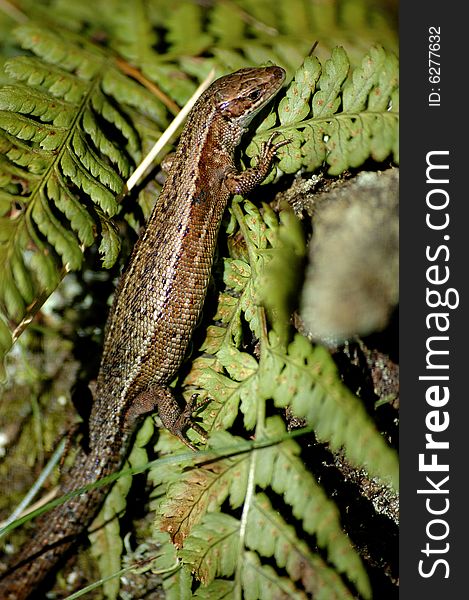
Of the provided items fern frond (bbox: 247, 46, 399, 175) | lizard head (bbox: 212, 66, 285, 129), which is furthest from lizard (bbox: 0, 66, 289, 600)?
fern frond (bbox: 247, 46, 399, 175)

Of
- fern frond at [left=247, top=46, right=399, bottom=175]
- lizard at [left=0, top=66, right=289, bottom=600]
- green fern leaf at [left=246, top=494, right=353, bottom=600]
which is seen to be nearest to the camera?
green fern leaf at [left=246, top=494, right=353, bottom=600]

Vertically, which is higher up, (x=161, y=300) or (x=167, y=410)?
(x=161, y=300)

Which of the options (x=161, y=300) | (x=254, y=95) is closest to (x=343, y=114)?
(x=254, y=95)

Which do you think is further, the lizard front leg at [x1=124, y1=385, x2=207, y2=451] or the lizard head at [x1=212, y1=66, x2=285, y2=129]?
the lizard head at [x1=212, y1=66, x2=285, y2=129]

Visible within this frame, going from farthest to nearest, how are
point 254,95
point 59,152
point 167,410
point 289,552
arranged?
1. point 254,95
2. point 167,410
3. point 59,152
4. point 289,552

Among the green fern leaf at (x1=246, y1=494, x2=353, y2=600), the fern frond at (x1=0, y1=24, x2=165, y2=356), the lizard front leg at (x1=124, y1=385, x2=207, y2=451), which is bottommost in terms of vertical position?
the green fern leaf at (x1=246, y1=494, x2=353, y2=600)

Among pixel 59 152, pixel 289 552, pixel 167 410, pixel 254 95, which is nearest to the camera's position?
pixel 289 552

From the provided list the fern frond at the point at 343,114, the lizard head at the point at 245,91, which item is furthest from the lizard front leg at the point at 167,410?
the lizard head at the point at 245,91

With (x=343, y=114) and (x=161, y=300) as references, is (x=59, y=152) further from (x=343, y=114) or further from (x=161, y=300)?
(x=343, y=114)

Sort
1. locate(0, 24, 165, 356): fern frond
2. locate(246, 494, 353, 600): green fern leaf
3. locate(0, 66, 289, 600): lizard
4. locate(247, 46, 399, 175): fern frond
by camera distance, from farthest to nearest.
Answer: locate(0, 66, 289, 600): lizard, locate(247, 46, 399, 175): fern frond, locate(0, 24, 165, 356): fern frond, locate(246, 494, 353, 600): green fern leaf

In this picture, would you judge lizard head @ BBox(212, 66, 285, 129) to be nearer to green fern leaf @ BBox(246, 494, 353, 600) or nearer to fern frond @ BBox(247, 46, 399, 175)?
fern frond @ BBox(247, 46, 399, 175)
